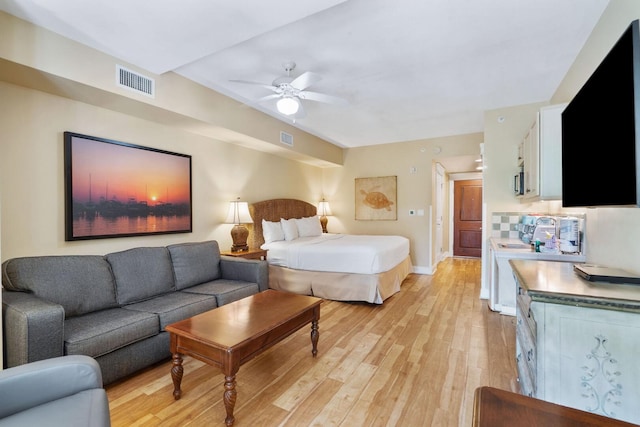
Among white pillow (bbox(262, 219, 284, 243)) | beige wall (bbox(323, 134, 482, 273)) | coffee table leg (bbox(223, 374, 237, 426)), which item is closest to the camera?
coffee table leg (bbox(223, 374, 237, 426))

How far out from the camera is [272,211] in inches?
199

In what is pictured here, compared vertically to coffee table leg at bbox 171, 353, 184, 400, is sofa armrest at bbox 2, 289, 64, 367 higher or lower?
higher

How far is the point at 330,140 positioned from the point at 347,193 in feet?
4.33

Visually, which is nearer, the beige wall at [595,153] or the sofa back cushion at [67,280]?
the beige wall at [595,153]

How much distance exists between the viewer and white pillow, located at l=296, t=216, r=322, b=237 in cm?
529

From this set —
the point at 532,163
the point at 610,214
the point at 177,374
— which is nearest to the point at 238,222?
the point at 177,374

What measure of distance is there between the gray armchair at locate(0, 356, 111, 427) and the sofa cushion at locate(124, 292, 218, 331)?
1.09 m

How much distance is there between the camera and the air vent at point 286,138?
4.66 metres

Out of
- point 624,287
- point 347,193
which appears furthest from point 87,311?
point 347,193

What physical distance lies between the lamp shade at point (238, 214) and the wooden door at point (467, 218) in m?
5.95

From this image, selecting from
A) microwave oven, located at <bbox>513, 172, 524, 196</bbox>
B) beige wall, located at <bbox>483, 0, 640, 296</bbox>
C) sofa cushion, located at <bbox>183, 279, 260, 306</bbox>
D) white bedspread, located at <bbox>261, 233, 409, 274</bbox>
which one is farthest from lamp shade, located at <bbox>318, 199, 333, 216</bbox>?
microwave oven, located at <bbox>513, 172, 524, 196</bbox>

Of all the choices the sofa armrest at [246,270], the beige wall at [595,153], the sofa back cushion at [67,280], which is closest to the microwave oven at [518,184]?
the beige wall at [595,153]

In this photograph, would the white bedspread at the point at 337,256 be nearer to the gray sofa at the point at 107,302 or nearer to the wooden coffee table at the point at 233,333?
the gray sofa at the point at 107,302

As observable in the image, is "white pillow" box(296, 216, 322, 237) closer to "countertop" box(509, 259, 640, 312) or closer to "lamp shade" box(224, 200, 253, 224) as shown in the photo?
"lamp shade" box(224, 200, 253, 224)
